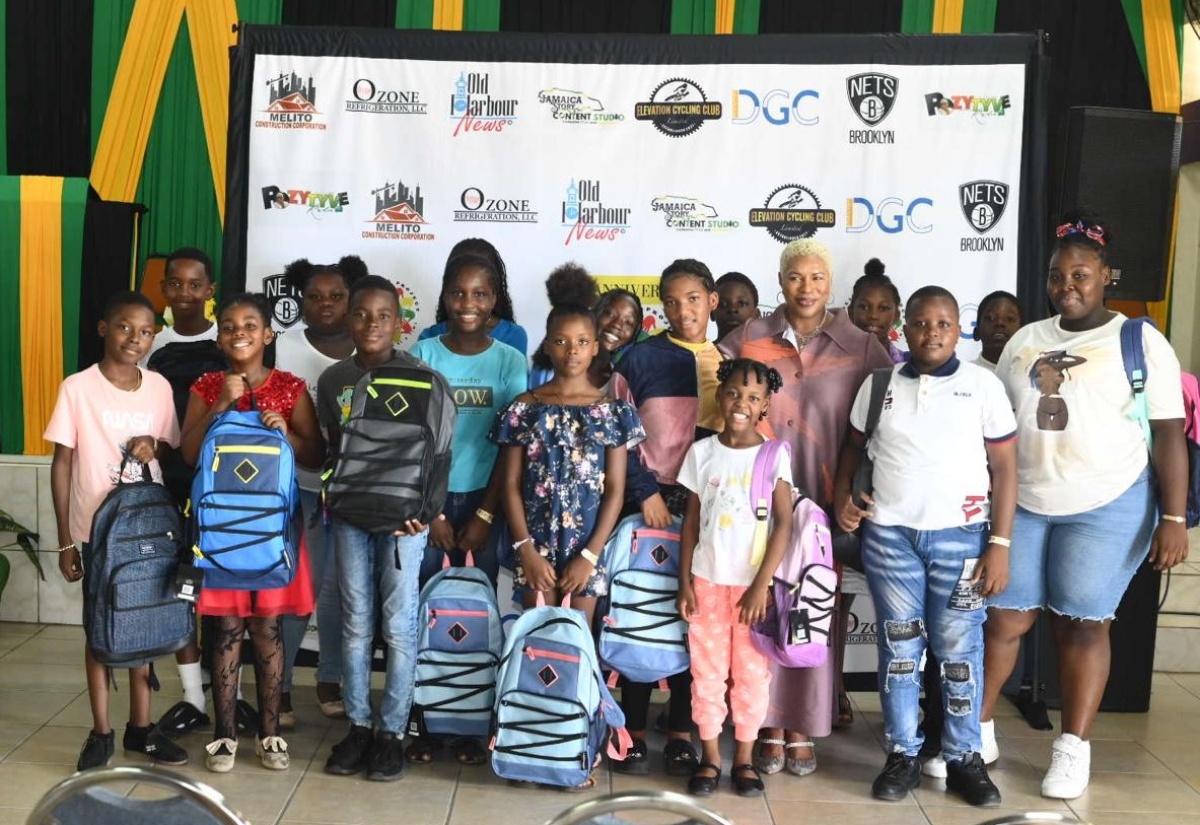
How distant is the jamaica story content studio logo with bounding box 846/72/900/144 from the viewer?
4.48 metres

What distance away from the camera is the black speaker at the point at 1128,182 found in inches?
180

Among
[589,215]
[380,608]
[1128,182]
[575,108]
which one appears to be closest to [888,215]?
[1128,182]

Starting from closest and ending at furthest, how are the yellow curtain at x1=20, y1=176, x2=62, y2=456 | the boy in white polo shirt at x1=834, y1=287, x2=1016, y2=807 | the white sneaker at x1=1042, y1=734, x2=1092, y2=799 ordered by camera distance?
the boy in white polo shirt at x1=834, y1=287, x2=1016, y2=807
the white sneaker at x1=1042, y1=734, x2=1092, y2=799
the yellow curtain at x1=20, y1=176, x2=62, y2=456

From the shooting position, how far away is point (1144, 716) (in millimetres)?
4238

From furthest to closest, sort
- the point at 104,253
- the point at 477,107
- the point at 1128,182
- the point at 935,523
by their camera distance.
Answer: the point at 104,253, the point at 1128,182, the point at 477,107, the point at 935,523

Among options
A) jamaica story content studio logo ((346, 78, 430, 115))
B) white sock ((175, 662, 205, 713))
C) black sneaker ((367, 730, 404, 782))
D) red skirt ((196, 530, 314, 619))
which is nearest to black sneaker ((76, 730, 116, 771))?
white sock ((175, 662, 205, 713))

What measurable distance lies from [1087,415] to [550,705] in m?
1.74

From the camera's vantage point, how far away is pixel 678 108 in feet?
14.9

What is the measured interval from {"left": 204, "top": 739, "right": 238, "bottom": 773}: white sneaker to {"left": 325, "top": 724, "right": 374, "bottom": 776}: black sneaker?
28 cm

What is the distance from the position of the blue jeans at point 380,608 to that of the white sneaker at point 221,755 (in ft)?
1.23

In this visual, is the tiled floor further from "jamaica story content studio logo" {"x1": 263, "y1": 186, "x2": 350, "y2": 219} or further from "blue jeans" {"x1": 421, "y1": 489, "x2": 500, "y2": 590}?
"jamaica story content studio logo" {"x1": 263, "y1": 186, "x2": 350, "y2": 219}

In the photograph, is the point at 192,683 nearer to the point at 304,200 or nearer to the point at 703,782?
the point at 703,782

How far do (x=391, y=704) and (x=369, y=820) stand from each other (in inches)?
14.8

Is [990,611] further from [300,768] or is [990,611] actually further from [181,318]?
[181,318]
